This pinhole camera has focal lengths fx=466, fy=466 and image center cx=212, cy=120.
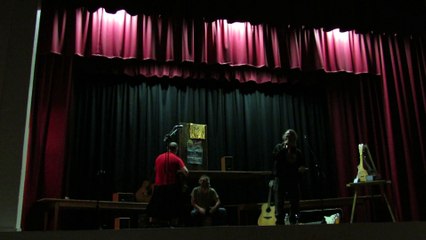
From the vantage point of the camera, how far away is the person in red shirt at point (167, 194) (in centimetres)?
514

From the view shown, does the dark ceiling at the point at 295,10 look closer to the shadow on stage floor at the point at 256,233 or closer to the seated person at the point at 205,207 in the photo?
the shadow on stage floor at the point at 256,233

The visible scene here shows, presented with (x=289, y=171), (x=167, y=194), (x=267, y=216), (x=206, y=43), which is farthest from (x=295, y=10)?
(x=267, y=216)

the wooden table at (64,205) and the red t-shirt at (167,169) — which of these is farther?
the wooden table at (64,205)

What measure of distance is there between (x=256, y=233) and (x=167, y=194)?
308 centimetres

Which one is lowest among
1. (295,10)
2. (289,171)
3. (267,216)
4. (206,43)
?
(267,216)

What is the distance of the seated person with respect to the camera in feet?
21.1

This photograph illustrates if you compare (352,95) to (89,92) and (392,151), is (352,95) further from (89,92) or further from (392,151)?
(89,92)

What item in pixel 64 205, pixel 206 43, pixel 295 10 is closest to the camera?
pixel 295 10

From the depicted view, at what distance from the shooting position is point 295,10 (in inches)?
178

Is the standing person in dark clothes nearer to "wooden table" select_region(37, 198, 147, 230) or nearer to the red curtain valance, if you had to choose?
the red curtain valance

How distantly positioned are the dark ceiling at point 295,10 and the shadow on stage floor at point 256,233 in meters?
2.59

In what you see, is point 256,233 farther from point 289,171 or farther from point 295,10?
point 295,10

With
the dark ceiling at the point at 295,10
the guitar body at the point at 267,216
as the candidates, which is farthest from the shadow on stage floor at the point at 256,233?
the guitar body at the point at 267,216

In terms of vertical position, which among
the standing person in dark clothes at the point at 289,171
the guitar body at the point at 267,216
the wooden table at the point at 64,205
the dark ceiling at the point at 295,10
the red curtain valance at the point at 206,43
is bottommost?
the guitar body at the point at 267,216
